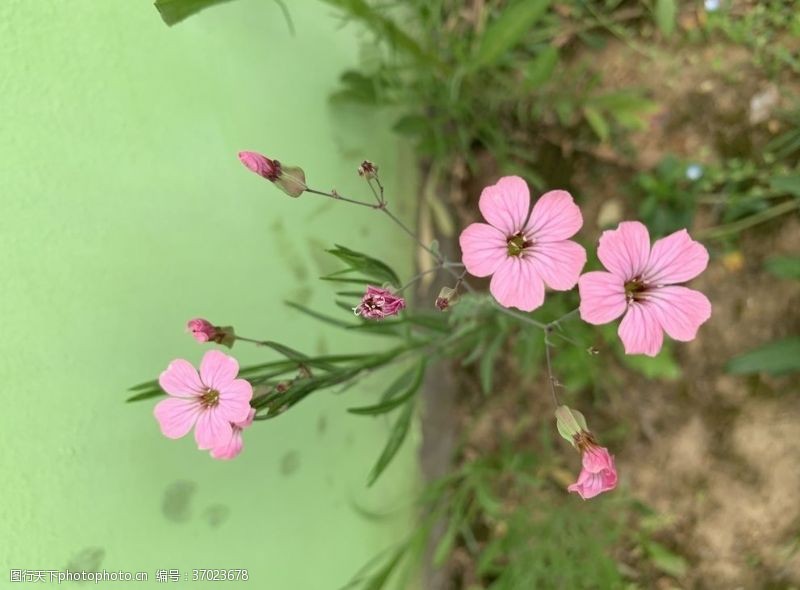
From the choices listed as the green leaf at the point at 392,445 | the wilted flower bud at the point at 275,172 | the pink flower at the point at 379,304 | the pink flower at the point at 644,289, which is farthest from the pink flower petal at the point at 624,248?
the green leaf at the point at 392,445

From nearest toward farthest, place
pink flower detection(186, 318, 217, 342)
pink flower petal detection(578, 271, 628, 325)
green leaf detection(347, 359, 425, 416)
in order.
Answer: pink flower petal detection(578, 271, 628, 325)
pink flower detection(186, 318, 217, 342)
green leaf detection(347, 359, 425, 416)

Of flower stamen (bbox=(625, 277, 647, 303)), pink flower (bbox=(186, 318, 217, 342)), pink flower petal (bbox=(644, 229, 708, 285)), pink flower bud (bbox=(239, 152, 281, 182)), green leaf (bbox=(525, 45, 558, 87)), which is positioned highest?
green leaf (bbox=(525, 45, 558, 87))

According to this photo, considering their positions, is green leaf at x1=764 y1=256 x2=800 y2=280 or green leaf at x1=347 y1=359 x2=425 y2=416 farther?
green leaf at x1=764 y1=256 x2=800 y2=280

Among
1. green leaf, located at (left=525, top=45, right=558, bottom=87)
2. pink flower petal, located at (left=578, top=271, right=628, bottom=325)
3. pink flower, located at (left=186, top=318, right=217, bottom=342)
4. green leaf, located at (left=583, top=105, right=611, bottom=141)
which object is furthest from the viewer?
green leaf, located at (left=583, top=105, right=611, bottom=141)

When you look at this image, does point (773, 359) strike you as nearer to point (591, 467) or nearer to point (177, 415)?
point (591, 467)

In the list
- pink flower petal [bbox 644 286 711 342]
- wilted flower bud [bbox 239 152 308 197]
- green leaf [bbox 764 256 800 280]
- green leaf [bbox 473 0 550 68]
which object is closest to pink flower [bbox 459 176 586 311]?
pink flower petal [bbox 644 286 711 342]

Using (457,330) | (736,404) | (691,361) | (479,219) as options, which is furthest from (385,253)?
(736,404)

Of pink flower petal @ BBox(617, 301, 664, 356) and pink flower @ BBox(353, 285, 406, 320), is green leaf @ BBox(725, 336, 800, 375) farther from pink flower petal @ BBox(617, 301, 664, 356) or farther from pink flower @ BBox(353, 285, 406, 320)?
pink flower @ BBox(353, 285, 406, 320)
